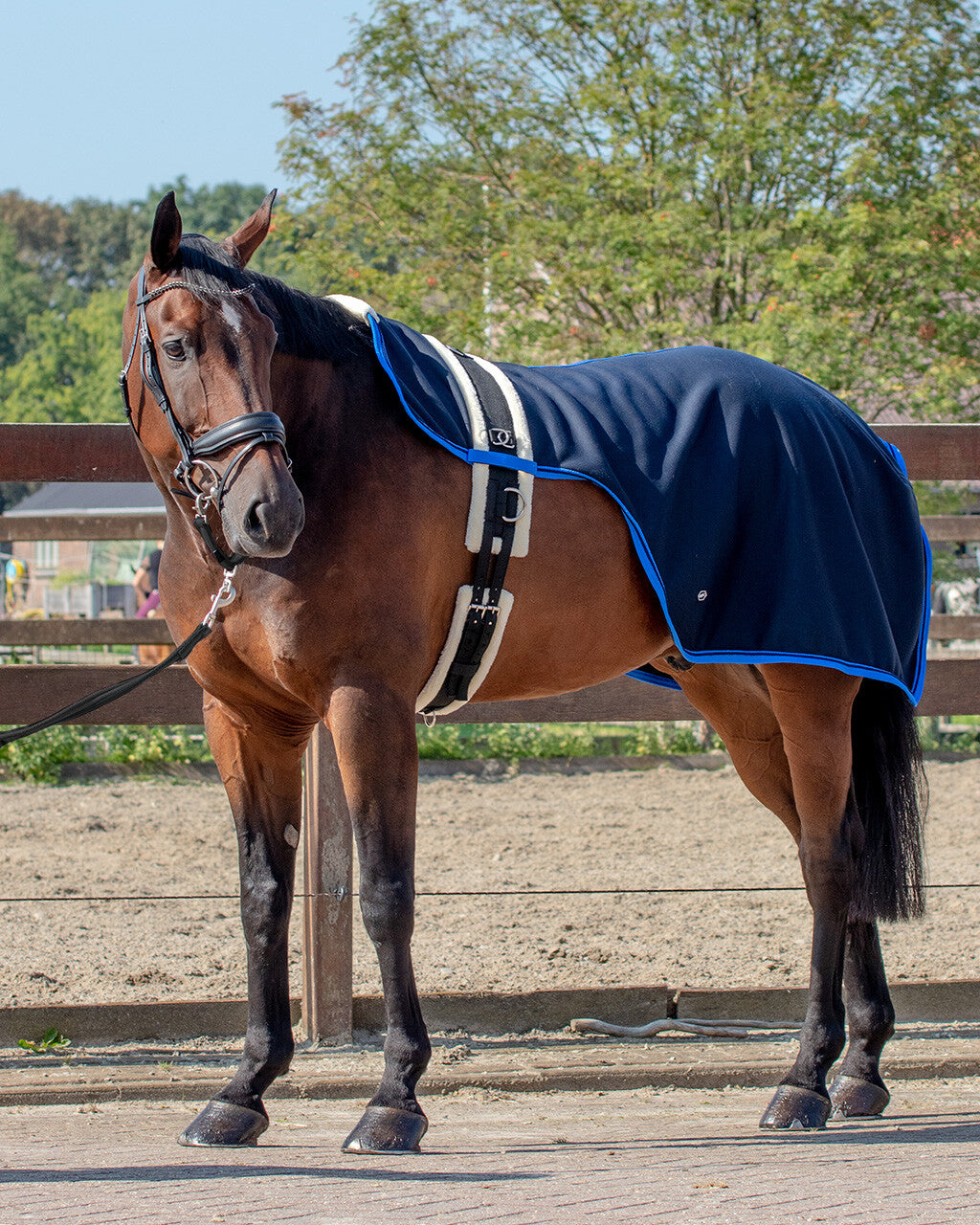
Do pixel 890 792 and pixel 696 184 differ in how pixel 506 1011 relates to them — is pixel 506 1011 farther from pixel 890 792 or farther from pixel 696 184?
pixel 696 184

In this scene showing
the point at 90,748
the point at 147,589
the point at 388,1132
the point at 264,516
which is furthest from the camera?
the point at 147,589

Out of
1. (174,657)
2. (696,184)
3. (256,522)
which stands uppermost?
(696,184)

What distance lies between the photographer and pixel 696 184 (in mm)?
11188

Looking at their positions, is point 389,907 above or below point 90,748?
above

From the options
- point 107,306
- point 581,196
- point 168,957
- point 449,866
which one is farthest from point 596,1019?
point 107,306

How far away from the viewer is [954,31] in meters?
10.9

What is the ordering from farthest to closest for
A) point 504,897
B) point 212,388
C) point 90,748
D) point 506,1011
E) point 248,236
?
1. point 90,748
2. point 504,897
3. point 506,1011
4. point 248,236
5. point 212,388

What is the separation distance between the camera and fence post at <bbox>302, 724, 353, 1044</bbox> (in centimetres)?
399

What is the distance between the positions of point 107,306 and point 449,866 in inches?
1998

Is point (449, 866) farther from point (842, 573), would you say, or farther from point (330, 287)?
point (330, 287)

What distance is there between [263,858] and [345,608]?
0.76 m

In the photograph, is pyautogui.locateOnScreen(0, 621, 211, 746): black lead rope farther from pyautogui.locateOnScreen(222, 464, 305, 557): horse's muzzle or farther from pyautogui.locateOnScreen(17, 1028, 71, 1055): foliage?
pyautogui.locateOnScreen(17, 1028, 71, 1055): foliage

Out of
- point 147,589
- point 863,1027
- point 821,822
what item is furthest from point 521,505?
point 147,589

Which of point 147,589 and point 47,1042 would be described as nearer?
point 47,1042
